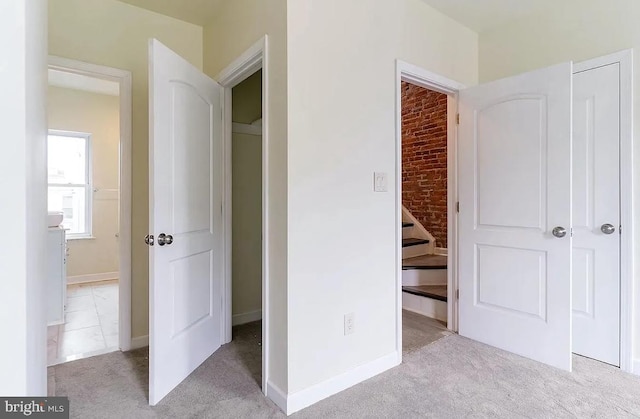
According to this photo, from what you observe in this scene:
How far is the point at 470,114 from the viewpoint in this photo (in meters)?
2.59

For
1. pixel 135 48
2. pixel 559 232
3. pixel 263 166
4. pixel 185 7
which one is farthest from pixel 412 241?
pixel 135 48

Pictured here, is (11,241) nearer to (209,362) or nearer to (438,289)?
(209,362)

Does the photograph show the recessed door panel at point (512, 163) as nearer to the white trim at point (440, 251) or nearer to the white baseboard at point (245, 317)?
the white trim at point (440, 251)

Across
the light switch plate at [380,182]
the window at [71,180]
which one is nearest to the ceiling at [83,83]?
the window at [71,180]

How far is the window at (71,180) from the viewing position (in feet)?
15.3

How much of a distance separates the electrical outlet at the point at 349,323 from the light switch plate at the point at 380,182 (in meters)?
0.80

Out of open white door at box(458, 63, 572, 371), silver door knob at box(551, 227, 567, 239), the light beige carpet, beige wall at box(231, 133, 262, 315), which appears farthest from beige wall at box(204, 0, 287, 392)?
silver door knob at box(551, 227, 567, 239)

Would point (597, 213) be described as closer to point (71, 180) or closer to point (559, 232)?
point (559, 232)

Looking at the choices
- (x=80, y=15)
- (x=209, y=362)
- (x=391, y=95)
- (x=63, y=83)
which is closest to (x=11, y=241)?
(x=209, y=362)

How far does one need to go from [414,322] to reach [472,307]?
0.57 m

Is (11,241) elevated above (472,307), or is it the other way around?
(11,241)

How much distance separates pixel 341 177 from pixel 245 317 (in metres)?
1.81

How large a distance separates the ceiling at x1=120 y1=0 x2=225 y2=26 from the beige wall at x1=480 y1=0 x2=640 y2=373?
2228mm

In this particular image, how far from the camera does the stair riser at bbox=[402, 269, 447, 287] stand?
338 centimetres
